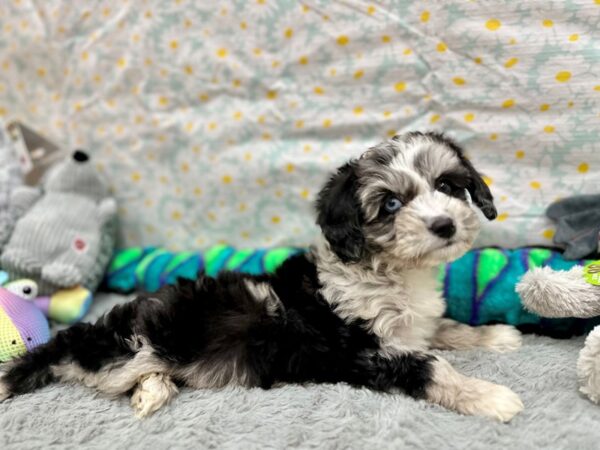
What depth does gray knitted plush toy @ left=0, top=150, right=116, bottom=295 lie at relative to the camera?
2947 millimetres

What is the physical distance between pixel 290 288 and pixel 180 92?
1593 mm

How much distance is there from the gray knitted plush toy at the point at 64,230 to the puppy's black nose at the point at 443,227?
2101 mm

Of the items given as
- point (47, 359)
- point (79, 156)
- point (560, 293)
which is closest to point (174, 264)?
point (79, 156)

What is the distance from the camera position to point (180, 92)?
126 inches

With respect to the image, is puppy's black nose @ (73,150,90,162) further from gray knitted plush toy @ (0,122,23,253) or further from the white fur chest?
the white fur chest

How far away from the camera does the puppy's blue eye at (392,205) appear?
2064 mm

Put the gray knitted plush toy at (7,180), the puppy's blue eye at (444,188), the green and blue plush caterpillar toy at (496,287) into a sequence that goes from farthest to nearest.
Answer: the gray knitted plush toy at (7,180), the green and blue plush caterpillar toy at (496,287), the puppy's blue eye at (444,188)

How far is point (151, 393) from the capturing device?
2053 mm

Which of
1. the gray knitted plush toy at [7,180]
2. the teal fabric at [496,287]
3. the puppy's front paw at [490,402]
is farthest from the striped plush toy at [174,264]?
the puppy's front paw at [490,402]

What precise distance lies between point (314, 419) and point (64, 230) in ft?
6.46

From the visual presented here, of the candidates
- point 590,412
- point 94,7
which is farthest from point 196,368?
point 94,7

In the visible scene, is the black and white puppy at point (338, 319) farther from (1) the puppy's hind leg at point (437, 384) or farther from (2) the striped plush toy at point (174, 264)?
(2) the striped plush toy at point (174, 264)

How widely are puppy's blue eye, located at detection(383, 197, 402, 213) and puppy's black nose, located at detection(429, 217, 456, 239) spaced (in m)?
0.19

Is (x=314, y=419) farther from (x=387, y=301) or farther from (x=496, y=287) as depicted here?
(x=496, y=287)
